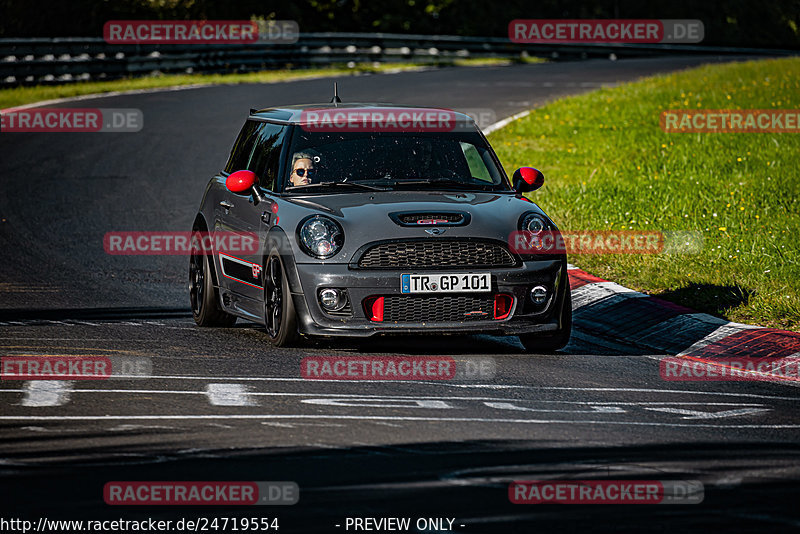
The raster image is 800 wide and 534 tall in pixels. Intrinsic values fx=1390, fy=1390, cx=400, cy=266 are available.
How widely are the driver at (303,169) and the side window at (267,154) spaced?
144 millimetres

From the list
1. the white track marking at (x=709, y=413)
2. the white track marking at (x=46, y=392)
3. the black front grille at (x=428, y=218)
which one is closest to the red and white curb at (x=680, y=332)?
the white track marking at (x=709, y=413)

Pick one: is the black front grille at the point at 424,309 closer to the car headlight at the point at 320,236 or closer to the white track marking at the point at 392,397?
the car headlight at the point at 320,236

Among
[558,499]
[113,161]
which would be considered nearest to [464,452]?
[558,499]

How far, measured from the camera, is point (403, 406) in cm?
714

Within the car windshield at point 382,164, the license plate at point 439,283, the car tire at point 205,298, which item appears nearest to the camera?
the license plate at point 439,283

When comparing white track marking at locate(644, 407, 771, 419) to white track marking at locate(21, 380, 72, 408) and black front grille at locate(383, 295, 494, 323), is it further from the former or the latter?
white track marking at locate(21, 380, 72, 408)

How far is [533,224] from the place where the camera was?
9062mm

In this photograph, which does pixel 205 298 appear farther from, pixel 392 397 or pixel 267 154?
pixel 392 397

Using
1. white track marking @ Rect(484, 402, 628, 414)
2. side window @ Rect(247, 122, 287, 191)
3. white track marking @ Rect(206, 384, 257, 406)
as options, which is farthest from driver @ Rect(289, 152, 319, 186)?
white track marking @ Rect(484, 402, 628, 414)

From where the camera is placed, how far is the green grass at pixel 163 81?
93.3ft

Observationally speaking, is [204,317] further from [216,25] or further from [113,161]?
[216,25]

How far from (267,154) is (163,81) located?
23.9 metres

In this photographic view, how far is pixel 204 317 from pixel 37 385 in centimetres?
276

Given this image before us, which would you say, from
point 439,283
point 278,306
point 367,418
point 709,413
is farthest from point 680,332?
point 367,418
